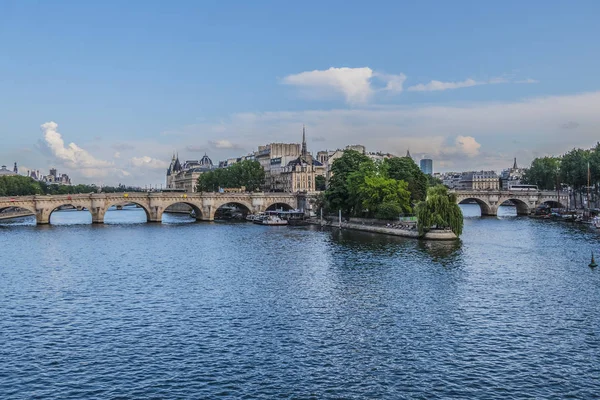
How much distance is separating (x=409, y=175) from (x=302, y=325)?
8413cm

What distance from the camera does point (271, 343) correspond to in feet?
115

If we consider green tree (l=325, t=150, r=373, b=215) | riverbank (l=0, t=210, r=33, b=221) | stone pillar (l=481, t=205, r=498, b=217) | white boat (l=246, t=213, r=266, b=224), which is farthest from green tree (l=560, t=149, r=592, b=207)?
riverbank (l=0, t=210, r=33, b=221)

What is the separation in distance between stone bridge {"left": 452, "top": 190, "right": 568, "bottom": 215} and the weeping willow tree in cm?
6394

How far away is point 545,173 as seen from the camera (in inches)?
7190

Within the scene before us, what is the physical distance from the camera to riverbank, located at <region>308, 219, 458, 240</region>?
84938 millimetres

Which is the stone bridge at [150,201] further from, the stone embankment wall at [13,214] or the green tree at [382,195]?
the green tree at [382,195]

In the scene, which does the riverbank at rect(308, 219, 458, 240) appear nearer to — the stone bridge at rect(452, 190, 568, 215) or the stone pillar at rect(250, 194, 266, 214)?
the stone pillar at rect(250, 194, 266, 214)

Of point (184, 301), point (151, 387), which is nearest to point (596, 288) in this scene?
point (184, 301)

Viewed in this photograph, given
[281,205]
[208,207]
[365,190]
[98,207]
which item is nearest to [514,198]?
[281,205]

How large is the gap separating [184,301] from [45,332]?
11008 mm

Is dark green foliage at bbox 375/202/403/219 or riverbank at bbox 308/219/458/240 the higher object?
dark green foliage at bbox 375/202/403/219

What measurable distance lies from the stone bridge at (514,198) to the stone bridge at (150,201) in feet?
136

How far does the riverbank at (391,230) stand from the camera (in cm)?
8494

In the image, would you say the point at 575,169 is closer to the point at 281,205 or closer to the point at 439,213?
the point at 281,205
